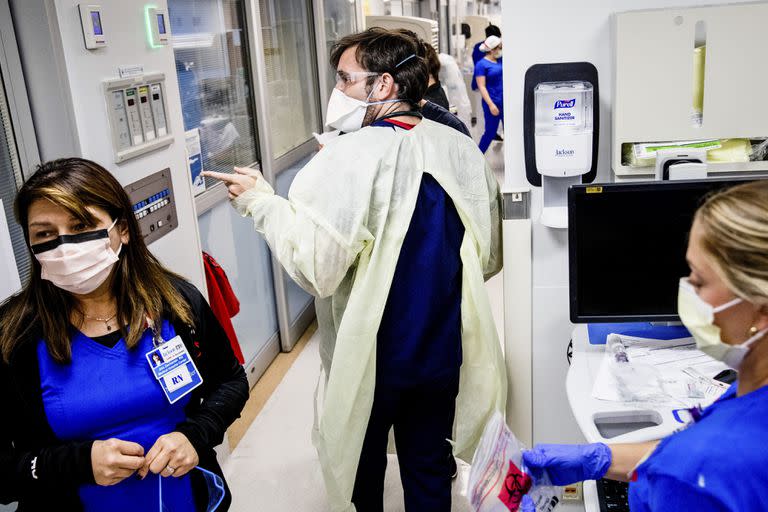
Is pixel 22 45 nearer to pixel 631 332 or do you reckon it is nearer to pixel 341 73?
pixel 341 73

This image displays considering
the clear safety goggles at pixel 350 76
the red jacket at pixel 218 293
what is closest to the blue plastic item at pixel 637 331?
the clear safety goggles at pixel 350 76

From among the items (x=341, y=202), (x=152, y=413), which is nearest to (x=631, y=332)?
(x=341, y=202)

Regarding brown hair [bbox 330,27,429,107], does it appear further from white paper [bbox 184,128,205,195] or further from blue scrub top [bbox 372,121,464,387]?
white paper [bbox 184,128,205,195]

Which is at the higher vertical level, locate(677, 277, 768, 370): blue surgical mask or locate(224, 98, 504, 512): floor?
locate(677, 277, 768, 370): blue surgical mask

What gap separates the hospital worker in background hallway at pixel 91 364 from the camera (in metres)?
1.44

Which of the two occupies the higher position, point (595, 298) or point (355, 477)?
point (595, 298)

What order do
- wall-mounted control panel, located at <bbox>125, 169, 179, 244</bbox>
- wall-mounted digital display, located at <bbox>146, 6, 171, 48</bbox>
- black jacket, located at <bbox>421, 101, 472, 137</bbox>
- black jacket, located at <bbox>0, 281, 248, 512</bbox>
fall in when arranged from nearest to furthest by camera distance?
black jacket, located at <bbox>0, 281, 248, 512</bbox>
wall-mounted control panel, located at <bbox>125, 169, 179, 244</bbox>
wall-mounted digital display, located at <bbox>146, 6, 171, 48</bbox>
black jacket, located at <bbox>421, 101, 472, 137</bbox>

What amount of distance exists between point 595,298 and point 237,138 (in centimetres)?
208

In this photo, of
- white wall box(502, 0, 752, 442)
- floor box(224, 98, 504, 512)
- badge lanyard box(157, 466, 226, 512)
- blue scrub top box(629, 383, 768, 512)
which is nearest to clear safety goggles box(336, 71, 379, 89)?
white wall box(502, 0, 752, 442)

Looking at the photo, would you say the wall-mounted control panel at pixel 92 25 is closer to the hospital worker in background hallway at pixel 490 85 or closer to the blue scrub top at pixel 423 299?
the blue scrub top at pixel 423 299

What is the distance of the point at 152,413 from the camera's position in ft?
5.08

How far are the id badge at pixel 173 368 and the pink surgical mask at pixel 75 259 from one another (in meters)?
0.19

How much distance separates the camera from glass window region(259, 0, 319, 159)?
3828 mm

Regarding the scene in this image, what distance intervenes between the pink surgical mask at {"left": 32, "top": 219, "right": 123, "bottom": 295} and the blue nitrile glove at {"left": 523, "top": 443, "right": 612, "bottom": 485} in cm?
92
